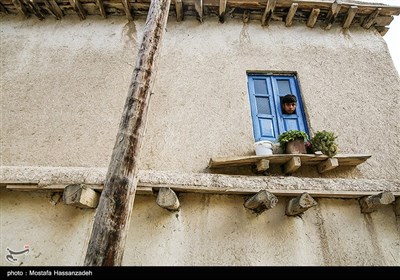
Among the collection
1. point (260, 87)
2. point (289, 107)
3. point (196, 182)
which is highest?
point (260, 87)

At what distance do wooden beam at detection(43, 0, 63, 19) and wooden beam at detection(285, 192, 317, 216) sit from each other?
603cm

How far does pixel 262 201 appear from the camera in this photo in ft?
10.6

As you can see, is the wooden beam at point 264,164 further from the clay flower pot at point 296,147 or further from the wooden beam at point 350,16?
the wooden beam at point 350,16

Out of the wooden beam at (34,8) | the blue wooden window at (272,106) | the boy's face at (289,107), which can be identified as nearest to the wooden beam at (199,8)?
the blue wooden window at (272,106)

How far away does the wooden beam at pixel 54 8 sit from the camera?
540 centimetres

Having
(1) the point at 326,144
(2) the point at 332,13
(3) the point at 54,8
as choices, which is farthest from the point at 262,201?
(3) the point at 54,8

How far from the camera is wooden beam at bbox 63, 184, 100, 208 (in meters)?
3.14

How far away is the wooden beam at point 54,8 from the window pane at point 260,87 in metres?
4.52

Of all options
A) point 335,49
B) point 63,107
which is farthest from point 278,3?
point 63,107

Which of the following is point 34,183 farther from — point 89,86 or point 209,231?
point 209,231

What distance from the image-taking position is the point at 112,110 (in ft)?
14.9

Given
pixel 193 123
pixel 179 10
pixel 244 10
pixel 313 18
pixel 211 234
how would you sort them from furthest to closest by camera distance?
1. pixel 244 10
2. pixel 313 18
3. pixel 179 10
4. pixel 193 123
5. pixel 211 234

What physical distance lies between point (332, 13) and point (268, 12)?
1.36 m

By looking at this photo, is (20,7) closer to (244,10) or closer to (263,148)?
(244,10)
